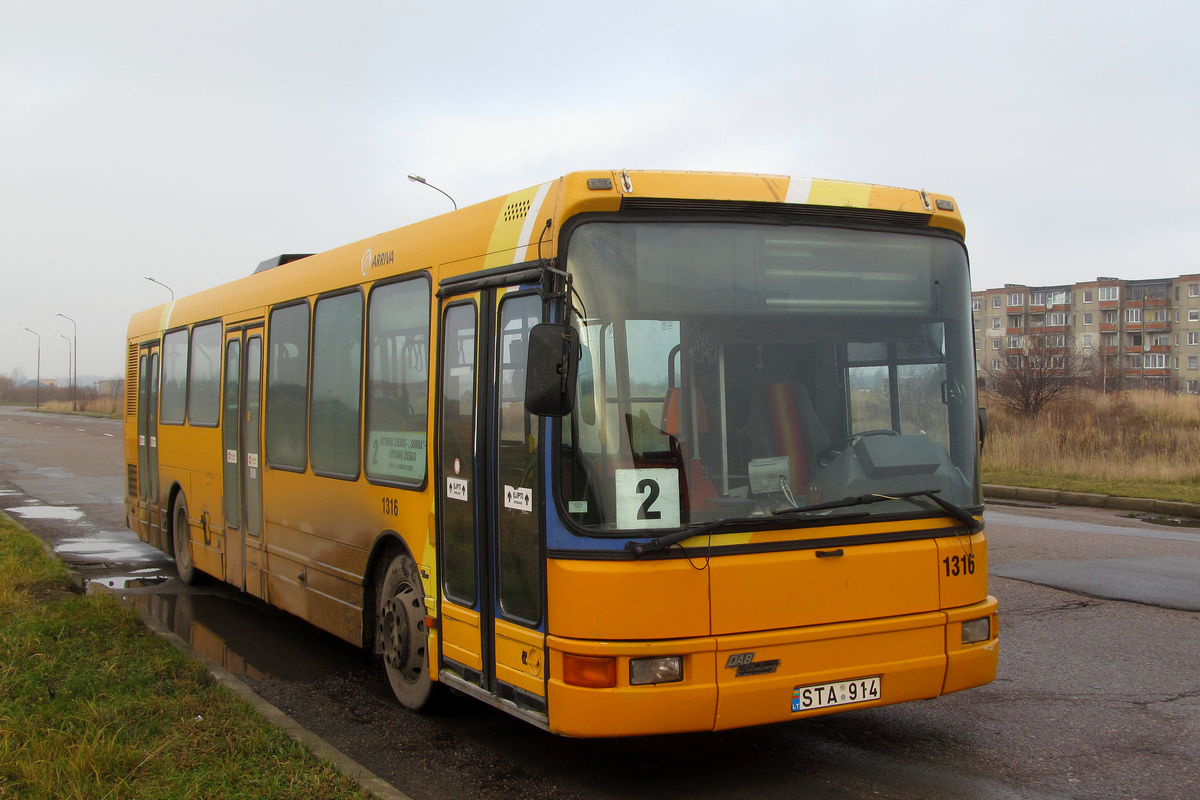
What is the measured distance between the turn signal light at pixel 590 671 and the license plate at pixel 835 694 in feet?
2.67

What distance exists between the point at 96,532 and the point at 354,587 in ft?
31.3

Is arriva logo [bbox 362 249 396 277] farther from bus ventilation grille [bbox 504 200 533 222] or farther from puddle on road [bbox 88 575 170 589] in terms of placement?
puddle on road [bbox 88 575 170 589]

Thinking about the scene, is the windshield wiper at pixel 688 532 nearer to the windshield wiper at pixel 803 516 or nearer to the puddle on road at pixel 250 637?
the windshield wiper at pixel 803 516

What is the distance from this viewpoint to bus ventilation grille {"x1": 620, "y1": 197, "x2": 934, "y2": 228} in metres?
4.54

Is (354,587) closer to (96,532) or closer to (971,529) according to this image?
(971,529)

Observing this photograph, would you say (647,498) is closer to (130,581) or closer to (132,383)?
(130,581)

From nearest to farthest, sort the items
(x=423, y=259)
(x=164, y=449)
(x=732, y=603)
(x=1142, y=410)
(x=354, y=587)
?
(x=732, y=603) < (x=423, y=259) < (x=354, y=587) < (x=164, y=449) < (x=1142, y=410)

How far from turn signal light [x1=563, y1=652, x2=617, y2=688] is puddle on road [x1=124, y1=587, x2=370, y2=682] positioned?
10.3 feet

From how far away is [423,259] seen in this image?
592cm

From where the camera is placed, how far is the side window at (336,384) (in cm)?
671

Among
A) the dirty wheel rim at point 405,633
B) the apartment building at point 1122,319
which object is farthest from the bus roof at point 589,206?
the apartment building at point 1122,319

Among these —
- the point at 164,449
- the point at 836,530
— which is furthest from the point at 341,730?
the point at 164,449

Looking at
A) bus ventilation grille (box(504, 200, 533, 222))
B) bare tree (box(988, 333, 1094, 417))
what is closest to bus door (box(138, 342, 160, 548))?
bus ventilation grille (box(504, 200, 533, 222))

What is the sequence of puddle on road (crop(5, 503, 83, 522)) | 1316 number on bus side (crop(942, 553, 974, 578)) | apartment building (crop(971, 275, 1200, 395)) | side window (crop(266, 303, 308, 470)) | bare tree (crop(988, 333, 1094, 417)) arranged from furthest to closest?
1. apartment building (crop(971, 275, 1200, 395))
2. bare tree (crop(988, 333, 1094, 417))
3. puddle on road (crop(5, 503, 83, 522))
4. side window (crop(266, 303, 308, 470))
5. 1316 number on bus side (crop(942, 553, 974, 578))
